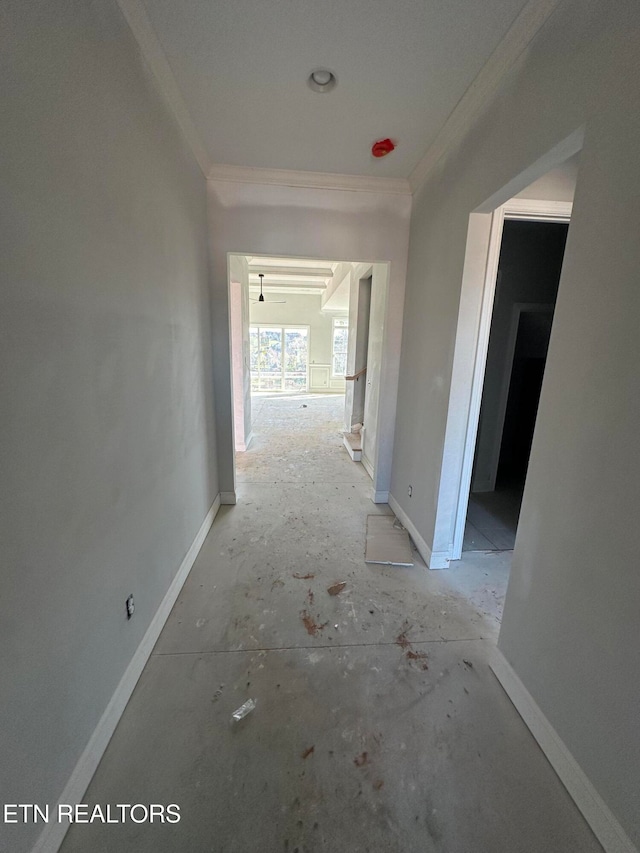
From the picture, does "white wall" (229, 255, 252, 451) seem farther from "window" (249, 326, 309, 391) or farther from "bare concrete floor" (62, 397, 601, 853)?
"window" (249, 326, 309, 391)

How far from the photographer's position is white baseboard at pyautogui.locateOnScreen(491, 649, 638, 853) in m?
0.96

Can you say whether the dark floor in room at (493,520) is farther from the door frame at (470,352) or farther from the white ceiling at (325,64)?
the white ceiling at (325,64)

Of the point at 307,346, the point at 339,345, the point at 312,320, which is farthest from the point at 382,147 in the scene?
the point at 339,345

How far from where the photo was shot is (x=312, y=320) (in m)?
10.4

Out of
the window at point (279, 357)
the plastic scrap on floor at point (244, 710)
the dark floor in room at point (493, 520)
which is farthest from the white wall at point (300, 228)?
the window at point (279, 357)

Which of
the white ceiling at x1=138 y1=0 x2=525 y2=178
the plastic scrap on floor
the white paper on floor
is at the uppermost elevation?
the white ceiling at x1=138 y1=0 x2=525 y2=178

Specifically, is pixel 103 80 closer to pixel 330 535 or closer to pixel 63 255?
pixel 63 255

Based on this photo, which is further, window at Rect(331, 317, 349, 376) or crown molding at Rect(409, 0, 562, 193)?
window at Rect(331, 317, 349, 376)

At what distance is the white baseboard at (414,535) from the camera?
7.51 feet

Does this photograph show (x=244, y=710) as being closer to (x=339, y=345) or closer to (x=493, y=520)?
(x=493, y=520)

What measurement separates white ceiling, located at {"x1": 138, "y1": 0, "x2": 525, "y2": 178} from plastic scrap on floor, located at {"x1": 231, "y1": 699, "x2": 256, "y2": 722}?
8.97 ft

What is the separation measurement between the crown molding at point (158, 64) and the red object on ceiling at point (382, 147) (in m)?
1.11

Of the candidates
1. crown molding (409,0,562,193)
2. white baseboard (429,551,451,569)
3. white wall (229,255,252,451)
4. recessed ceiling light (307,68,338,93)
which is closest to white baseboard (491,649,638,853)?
white baseboard (429,551,451,569)

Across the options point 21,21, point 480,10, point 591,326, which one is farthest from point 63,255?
point 480,10
